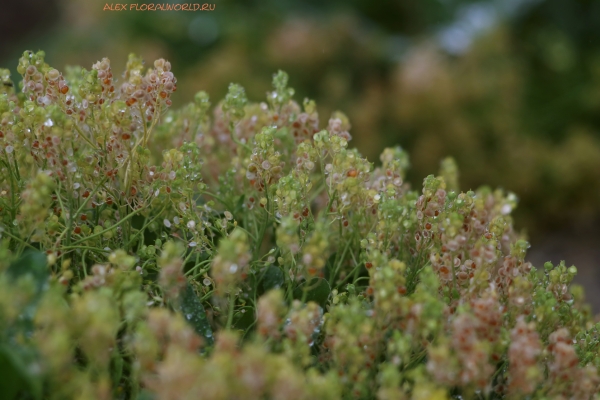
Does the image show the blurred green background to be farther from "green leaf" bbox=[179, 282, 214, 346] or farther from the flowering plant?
"green leaf" bbox=[179, 282, 214, 346]

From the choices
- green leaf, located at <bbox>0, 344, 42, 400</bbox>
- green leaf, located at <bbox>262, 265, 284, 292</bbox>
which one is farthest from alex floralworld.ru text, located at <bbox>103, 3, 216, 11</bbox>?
green leaf, located at <bbox>0, 344, 42, 400</bbox>

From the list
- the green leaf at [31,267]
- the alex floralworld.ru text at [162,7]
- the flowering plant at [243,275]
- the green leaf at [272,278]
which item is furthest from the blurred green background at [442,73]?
the green leaf at [31,267]

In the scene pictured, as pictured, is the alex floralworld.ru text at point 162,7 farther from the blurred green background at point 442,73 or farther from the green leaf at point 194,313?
the green leaf at point 194,313

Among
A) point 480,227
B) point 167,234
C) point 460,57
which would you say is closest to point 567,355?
point 480,227

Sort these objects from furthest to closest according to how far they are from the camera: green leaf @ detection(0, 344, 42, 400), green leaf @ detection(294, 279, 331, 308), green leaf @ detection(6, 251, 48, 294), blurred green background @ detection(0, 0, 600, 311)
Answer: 1. blurred green background @ detection(0, 0, 600, 311)
2. green leaf @ detection(294, 279, 331, 308)
3. green leaf @ detection(6, 251, 48, 294)
4. green leaf @ detection(0, 344, 42, 400)

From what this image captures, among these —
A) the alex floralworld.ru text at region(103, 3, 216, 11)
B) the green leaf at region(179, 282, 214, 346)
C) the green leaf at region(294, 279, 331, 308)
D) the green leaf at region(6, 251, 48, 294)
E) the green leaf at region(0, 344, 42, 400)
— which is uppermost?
the alex floralworld.ru text at region(103, 3, 216, 11)

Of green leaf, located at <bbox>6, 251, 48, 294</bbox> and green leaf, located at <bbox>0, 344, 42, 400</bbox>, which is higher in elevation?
green leaf, located at <bbox>6, 251, 48, 294</bbox>
